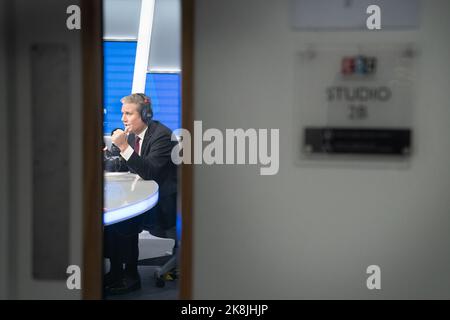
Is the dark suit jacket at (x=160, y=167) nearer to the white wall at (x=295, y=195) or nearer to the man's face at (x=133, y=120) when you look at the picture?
the man's face at (x=133, y=120)

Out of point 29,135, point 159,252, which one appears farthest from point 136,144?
point 29,135

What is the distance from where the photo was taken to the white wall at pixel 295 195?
170 cm

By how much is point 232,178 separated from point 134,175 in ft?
5.87

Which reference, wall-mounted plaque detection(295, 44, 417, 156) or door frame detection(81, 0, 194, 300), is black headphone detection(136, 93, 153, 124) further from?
wall-mounted plaque detection(295, 44, 417, 156)

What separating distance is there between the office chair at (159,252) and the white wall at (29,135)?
1.49 meters

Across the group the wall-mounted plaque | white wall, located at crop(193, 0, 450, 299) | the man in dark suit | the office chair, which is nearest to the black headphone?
the man in dark suit

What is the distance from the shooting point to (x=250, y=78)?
69.2 inches

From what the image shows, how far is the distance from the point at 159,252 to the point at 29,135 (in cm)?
237

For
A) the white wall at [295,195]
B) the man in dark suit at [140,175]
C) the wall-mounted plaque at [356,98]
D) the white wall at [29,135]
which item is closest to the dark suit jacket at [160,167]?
the man in dark suit at [140,175]

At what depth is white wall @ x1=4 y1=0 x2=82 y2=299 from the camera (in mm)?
1844

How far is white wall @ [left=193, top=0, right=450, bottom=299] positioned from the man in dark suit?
151cm

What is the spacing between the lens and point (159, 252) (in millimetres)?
4020
